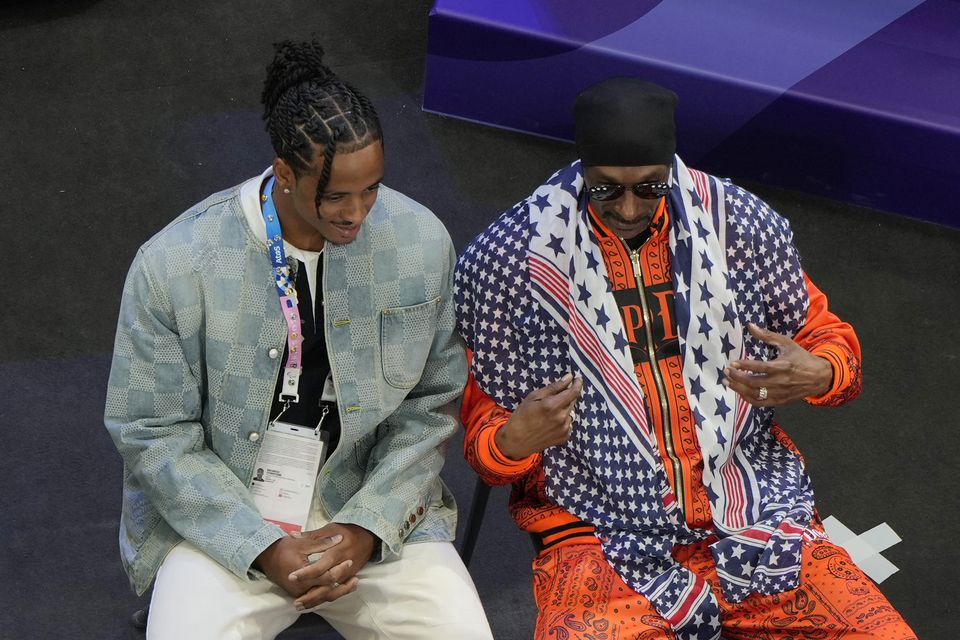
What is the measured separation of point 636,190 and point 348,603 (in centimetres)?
105

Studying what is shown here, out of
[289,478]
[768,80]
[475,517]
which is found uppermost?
[768,80]

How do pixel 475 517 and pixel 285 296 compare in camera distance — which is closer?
pixel 285 296

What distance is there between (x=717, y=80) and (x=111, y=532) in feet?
7.74

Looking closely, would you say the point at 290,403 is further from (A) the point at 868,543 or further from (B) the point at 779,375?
(A) the point at 868,543

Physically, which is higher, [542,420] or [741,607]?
[542,420]

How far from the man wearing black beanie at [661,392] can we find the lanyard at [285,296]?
0.36 meters

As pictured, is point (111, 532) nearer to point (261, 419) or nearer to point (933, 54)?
point (261, 419)

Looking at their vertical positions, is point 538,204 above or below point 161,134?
above

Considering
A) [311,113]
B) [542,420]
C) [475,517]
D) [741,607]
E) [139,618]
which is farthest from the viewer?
[139,618]

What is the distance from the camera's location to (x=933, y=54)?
443 cm

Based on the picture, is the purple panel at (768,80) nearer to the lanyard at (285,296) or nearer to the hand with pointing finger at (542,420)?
the lanyard at (285,296)

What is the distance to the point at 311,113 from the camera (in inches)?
94.6

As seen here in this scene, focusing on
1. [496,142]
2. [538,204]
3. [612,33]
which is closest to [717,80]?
[612,33]

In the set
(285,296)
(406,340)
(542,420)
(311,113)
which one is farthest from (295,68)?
(542,420)
